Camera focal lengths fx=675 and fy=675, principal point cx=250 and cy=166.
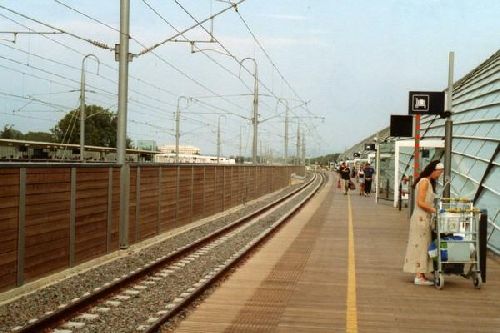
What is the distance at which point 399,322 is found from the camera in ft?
25.3

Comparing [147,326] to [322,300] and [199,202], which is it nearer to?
[322,300]

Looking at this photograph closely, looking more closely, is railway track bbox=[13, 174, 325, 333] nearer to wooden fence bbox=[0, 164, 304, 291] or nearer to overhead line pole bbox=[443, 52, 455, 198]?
wooden fence bbox=[0, 164, 304, 291]

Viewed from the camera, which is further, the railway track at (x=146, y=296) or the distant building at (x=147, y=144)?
the distant building at (x=147, y=144)

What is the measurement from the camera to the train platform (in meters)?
7.61

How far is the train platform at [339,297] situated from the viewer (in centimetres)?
761

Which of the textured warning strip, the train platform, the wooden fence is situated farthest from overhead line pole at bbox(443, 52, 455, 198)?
the wooden fence

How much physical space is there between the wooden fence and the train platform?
276 centimetres

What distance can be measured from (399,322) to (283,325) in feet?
4.42

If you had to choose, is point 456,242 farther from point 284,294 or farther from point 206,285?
point 206,285

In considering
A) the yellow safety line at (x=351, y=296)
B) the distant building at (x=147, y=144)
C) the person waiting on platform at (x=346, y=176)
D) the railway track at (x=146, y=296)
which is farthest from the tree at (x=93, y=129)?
the yellow safety line at (x=351, y=296)

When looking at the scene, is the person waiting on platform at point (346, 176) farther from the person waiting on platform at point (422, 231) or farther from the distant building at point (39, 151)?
the person waiting on platform at point (422, 231)

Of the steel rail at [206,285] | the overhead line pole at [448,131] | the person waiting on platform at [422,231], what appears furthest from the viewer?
the overhead line pole at [448,131]

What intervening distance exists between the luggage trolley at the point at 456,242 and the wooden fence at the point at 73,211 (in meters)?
5.95

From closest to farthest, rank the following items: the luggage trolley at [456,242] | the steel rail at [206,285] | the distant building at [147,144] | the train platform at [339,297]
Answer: the steel rail at [206,285], the train platform at [339,297], the luggage trolley at [456,242], the distant building at [147,144]
